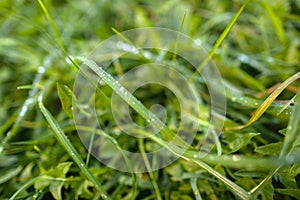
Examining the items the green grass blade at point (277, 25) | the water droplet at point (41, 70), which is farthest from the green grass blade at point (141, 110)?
the green grass blade at point (277, 25)

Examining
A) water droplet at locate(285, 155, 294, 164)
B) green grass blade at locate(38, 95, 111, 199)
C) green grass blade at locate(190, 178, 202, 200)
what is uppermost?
water droplet at locate(285, 155, 294, 164)

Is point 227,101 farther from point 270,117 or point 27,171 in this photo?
point 27,171

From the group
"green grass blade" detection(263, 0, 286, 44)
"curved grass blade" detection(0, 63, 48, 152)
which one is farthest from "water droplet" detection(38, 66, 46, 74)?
"green grass blade" detection(263, 0, 286, 44)

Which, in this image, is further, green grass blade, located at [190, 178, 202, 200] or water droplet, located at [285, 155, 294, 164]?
green grass blade, located at [190, 178, 202, 200]

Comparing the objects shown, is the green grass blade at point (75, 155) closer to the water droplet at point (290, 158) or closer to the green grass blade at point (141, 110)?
the green grass blade at point (141, 110)

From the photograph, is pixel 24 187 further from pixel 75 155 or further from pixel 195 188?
pixel 195 188

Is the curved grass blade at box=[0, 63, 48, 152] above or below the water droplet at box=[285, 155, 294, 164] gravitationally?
below

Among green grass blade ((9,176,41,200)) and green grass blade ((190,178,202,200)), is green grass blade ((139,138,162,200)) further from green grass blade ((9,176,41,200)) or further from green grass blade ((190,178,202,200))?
green grass blade ((9,176,41,200))

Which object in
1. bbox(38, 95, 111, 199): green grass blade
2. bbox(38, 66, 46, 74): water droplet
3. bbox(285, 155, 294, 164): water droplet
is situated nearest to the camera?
bbox(285, 155, 294, 164): water droplet
